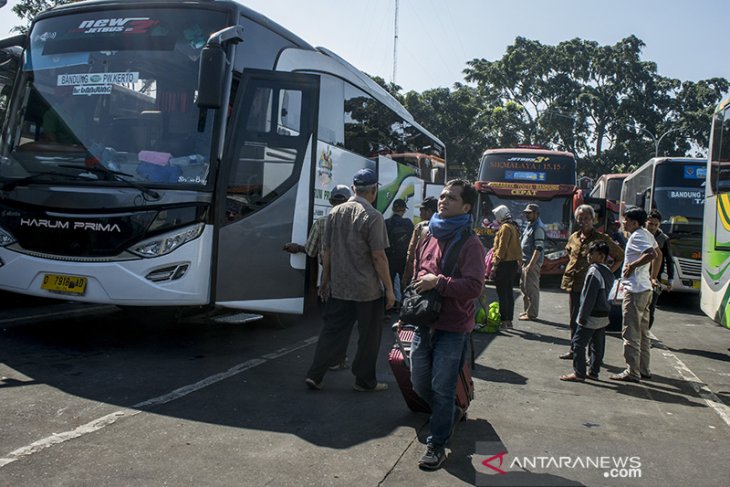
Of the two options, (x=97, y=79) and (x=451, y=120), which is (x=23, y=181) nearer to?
(x=97, y=79)

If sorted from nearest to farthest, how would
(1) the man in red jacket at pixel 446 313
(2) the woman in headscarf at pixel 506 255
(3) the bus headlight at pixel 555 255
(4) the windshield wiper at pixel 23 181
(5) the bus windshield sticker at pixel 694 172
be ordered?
(1) the man in red jacket at pixel 446 313 → (4) the windshield wiper at pixel 23 181 → (2) the woman in headscarf at pixel 506 255 → (5) the bus windshield sticker at pixel 694 172 → (3) the bus headlight at pixel 555 255

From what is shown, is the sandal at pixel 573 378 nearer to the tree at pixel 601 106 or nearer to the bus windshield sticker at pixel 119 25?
the bus windshield sticker at pixel 119 25

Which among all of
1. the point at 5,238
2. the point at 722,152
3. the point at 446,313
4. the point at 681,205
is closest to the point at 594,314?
the point at 446,313

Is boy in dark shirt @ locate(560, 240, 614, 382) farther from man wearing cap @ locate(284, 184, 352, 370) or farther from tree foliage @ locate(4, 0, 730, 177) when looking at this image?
tree foliage @ locate(4, 0, 730, 177)

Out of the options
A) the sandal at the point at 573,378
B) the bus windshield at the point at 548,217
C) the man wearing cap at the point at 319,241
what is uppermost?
the bus windshield at the point at 548,217

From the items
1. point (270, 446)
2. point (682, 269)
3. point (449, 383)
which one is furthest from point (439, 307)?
point (682, 269)

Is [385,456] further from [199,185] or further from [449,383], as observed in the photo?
[199,185]

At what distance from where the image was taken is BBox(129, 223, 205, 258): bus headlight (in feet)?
21.5

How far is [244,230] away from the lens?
7020 mm

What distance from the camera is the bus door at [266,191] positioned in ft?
22.6

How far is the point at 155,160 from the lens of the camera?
6.69 metres

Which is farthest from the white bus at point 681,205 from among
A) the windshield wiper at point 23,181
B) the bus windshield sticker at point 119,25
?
the windshield wiper at point 23,181

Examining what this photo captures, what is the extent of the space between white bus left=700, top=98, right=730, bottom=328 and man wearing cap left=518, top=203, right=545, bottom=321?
2226 millimetres

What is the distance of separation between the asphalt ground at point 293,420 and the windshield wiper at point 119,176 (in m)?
1.60
